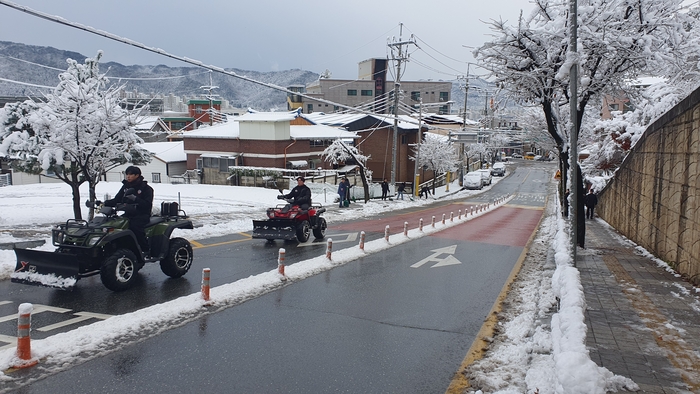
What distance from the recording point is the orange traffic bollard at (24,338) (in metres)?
5.66

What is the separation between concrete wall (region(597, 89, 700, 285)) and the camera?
10.1 metres

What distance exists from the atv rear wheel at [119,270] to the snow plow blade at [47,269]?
19.0 inches

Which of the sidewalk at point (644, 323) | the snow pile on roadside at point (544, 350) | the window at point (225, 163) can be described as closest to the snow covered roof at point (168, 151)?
the window at point (225, 163)

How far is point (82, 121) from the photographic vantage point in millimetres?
16047

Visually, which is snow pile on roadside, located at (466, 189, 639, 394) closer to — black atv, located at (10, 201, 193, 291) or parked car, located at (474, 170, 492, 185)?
black atv, located at (10, 201, 193, 291)

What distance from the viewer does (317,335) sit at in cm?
737

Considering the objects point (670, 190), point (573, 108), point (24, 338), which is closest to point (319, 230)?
point (573, 108)

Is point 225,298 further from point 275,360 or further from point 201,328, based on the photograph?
point 275,360

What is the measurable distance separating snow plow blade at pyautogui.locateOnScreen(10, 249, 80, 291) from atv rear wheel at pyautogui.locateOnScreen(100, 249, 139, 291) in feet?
1.58

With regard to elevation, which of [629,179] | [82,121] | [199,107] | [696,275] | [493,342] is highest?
[199,107]

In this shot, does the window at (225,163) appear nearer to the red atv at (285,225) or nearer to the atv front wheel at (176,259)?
the red atv at (285,225)

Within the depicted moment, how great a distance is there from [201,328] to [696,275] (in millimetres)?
9488

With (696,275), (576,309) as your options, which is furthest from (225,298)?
(696,275)

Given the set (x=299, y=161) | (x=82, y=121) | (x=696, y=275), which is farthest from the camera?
(x=299, y=161)
